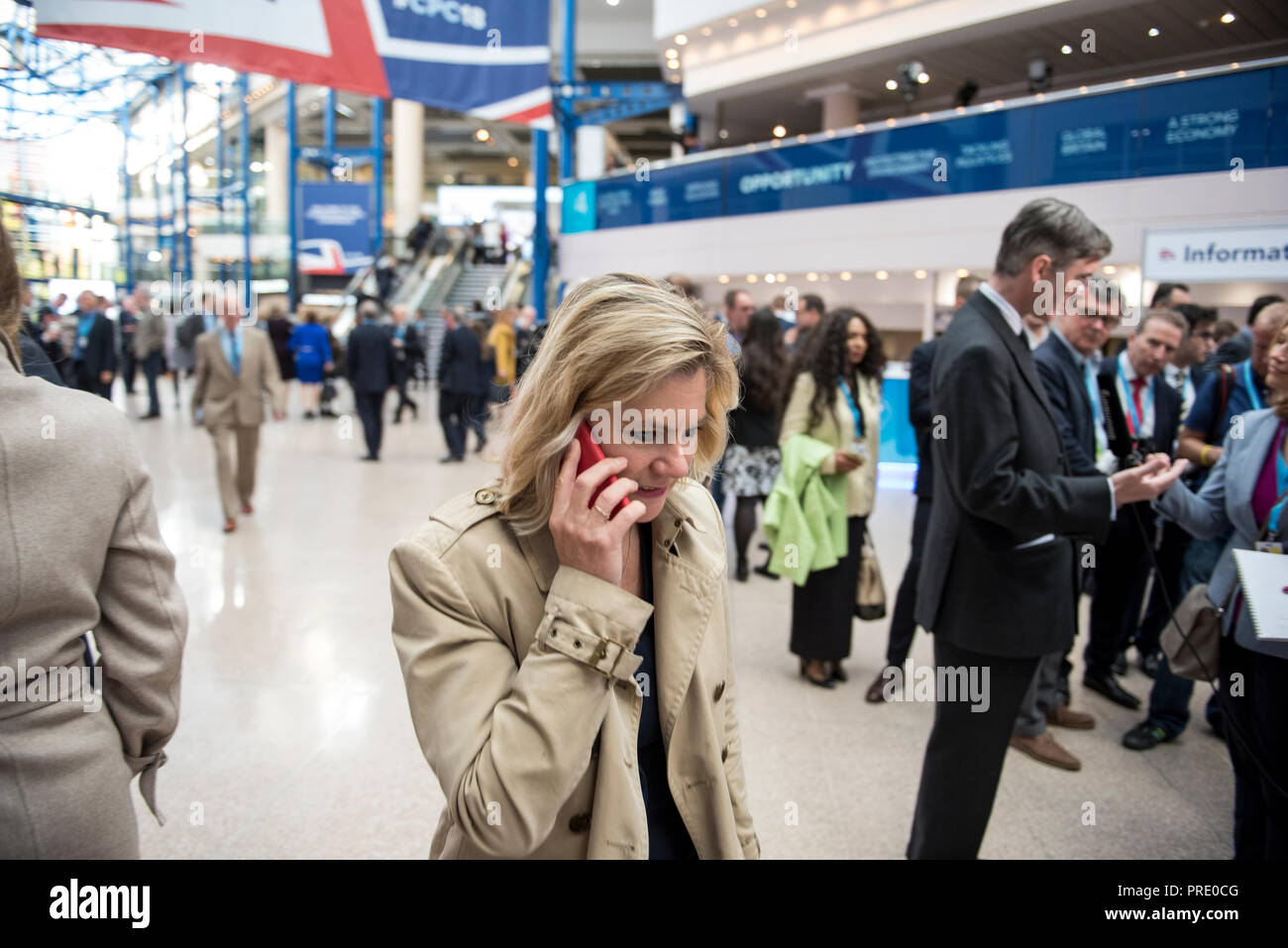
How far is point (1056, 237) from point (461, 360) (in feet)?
29.9

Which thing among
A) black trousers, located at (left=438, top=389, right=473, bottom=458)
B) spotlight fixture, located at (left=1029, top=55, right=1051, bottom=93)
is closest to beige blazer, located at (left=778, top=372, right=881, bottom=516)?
black trousers, located at (left=438, top=389, right=473, bottom=458)

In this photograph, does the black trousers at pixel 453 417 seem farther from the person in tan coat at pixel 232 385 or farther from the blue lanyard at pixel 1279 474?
the blue lanyard at pixel 1279 474

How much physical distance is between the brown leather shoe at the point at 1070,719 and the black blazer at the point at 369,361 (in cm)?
870

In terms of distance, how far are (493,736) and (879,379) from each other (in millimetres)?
3777

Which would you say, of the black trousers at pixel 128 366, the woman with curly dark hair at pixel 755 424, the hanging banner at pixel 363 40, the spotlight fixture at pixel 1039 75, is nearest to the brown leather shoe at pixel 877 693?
the woman with curly dark hair at pixel 755 424

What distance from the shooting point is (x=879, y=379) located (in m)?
4.46

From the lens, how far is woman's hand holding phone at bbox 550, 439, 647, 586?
1.10 meters

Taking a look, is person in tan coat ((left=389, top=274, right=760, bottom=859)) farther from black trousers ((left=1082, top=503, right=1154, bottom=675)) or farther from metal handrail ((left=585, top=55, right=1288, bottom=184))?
metal handrail ((left=585, top=55, right=1288, bottom=184))

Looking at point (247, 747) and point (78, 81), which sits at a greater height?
point (78, 81)

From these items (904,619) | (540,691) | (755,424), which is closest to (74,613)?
(540,691)

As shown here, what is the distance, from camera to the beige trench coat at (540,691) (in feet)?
3.51
